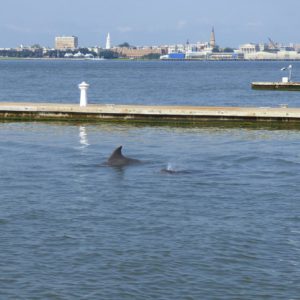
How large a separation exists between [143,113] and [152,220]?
20641 millimetres

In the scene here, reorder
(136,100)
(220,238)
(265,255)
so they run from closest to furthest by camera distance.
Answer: (265,255) → (220,238) → (136,100)

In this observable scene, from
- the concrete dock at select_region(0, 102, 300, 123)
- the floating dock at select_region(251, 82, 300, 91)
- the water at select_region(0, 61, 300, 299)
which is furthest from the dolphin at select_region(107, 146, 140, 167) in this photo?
the floating dock at select_region(251, 82, 300, 91)

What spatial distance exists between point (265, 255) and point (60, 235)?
4076 mm

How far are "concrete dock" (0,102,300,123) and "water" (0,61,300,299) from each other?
5088 mm

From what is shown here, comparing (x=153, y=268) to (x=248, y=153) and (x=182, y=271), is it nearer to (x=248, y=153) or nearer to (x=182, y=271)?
(x=182, y=271)

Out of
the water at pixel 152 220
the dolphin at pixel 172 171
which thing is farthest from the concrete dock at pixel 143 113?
the dolphin at pixel 172 171

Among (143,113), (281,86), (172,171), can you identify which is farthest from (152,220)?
(281,86)

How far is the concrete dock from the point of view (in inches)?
1488

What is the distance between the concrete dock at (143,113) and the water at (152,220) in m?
5.09

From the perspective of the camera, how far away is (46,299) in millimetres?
13883

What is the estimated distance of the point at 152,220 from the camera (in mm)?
18812

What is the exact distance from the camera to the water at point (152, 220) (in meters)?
14.7

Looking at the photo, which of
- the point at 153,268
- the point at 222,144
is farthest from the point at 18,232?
the point at 222,144

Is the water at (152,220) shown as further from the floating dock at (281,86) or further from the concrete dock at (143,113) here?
the floating dock at (281,86)
